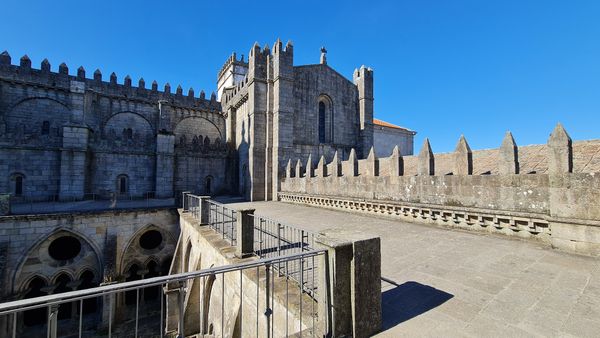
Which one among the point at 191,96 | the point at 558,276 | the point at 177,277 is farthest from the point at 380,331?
the point at 191,96

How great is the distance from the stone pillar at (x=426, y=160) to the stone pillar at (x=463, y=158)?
0.85 meters

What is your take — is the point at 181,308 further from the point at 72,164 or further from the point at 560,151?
the point at 72,164

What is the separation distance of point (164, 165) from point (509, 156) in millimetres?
21953

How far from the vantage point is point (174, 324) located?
10414mm

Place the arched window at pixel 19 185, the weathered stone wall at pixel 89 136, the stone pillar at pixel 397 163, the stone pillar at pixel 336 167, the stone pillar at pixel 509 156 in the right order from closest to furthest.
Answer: the stone pillar at pixel 509 156, the stone pillar at pixel 397 163, the stone pillar at pixel 336 167, the arched window at pixel 19 185, the weathered stone wall at pixel 89 136

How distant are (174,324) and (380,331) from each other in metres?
10.5

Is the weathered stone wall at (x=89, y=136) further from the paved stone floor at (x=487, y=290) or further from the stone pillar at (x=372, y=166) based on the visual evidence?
the paved stone floor at (x=487, y=290)

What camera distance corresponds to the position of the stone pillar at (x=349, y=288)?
304cm

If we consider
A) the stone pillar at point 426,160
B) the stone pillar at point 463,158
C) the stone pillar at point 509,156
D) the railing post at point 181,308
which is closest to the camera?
the railing post at point 181,308

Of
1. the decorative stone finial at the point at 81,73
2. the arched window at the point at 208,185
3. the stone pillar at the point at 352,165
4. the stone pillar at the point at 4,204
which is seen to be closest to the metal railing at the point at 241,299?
the stone pillar at the point at 352,165

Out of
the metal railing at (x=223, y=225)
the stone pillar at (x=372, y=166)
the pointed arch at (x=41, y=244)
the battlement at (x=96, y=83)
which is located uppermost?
the battlement at (x=96, y=83)

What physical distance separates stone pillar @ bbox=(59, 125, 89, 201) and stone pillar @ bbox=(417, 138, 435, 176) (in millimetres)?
21905

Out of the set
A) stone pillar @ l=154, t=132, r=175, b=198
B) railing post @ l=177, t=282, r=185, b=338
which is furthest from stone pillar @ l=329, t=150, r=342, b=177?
stone pillar @ l=154, t=132, r=175, b=198

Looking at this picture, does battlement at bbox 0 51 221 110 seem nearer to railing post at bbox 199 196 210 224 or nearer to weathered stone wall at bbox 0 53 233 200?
weathered stone wall at bbox 0 53 233 200
